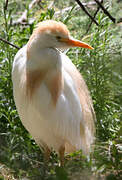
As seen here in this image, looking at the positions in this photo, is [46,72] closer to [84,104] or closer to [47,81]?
[47,81]

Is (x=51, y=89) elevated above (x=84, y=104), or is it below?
above

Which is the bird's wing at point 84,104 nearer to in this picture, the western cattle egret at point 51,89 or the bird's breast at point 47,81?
the western cattle egret at point 51,89

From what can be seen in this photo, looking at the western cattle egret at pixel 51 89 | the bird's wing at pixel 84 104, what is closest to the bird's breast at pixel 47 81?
the western cattle egret at pixel 51 89

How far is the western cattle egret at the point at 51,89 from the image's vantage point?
5.51 feet

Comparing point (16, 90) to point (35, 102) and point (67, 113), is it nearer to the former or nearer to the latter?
point (35, 102)

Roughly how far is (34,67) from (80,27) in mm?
1335

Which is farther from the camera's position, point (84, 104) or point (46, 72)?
point (84, 104)

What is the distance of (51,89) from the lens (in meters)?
1.72

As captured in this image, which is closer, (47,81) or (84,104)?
(47,81)

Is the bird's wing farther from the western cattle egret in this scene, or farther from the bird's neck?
the bird's neck

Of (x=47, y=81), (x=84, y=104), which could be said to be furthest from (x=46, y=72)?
(x=84, y=104)

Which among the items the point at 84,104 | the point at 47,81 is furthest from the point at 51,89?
the point at 84,104

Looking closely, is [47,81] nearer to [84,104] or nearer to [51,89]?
[51,89]

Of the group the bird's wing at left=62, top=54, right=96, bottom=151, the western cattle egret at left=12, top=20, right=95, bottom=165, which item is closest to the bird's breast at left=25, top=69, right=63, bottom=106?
the western cattle egret at left=12, top=20, right=95, bottom=165
